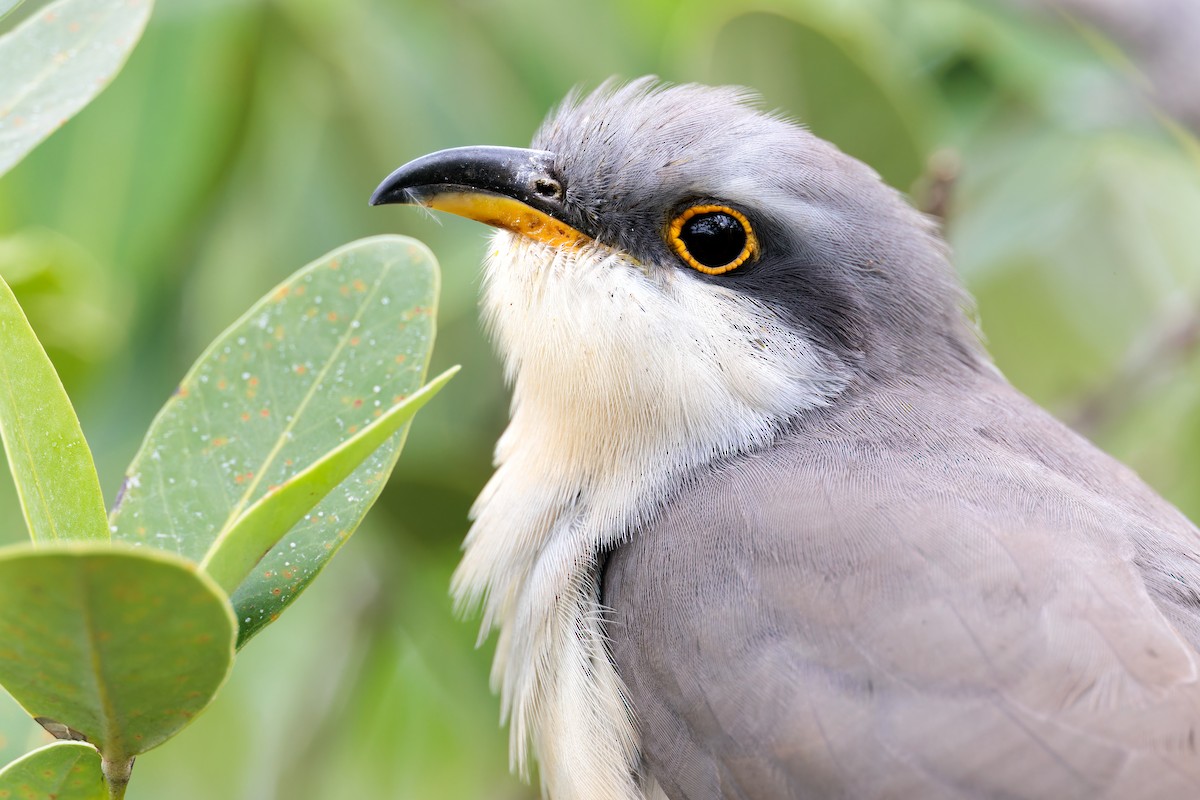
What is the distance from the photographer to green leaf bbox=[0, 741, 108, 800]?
1.78m

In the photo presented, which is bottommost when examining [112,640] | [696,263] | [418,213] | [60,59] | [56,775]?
[56,775]

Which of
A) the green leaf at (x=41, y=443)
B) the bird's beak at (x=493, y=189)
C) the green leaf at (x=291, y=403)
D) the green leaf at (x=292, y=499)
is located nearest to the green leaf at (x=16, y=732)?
the green leaf at (x=291, y=403)

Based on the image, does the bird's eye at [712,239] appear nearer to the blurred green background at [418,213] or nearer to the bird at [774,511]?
the bird at [774,511]

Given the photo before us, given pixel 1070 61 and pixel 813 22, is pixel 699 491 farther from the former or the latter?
pixel 1070 61

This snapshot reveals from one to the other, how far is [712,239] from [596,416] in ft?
1.75

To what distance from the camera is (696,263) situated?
320 cm

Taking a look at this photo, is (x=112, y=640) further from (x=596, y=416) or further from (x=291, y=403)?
(x=596, y=416)

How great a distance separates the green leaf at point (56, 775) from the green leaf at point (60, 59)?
95 centimetres

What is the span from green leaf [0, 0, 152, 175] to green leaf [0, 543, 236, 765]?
2.77 ft

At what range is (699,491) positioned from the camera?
3.00 metres

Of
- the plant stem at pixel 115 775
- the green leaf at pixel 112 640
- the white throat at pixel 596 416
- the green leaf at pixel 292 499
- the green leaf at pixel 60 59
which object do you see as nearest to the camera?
the green leaf at pixel 112 640

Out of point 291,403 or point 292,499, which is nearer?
point 292,499

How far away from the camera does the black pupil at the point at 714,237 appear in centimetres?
320

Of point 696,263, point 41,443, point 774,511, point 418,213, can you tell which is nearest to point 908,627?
point 774,511
